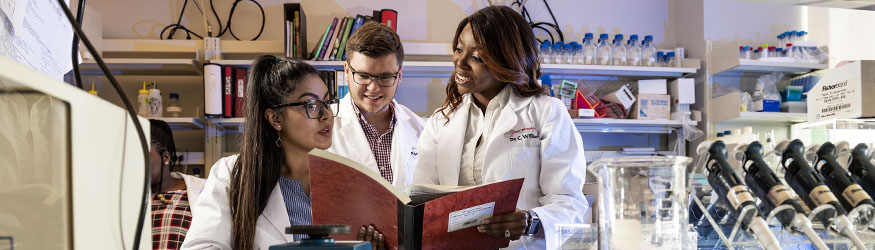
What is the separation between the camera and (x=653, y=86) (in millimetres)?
3807

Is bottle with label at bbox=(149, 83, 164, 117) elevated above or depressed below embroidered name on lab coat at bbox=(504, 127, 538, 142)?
above

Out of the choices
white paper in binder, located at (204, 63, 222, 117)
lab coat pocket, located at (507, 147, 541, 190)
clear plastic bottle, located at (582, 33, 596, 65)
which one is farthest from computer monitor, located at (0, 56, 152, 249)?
clear plastic bottle, located at (582, 33, 596, 65)

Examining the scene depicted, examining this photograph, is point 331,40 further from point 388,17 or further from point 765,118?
point 765,118

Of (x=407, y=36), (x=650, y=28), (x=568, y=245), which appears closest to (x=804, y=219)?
(x=568, y=245)

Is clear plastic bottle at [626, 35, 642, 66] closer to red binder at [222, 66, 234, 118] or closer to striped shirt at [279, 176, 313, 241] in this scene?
red binder at [222, 66, 234, 118]

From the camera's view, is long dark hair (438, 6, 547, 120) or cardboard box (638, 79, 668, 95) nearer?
long dark hair (438, 6, 547, 120)

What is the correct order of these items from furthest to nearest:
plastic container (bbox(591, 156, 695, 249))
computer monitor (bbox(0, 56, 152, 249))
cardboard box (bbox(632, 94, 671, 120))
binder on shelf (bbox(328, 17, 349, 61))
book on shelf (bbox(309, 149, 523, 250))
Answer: cardboard box (bbox(632, 94, 671, 120)), binder on shelf (bbox(328, 17, 349, 61)), book on shelf (bbox(309, 149, 523, 250)), plastic container (bbox(591, 156, 695, 249)), computer monitor (bbox(0, 56, 152, 249))

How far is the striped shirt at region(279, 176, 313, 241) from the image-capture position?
64.8 inches

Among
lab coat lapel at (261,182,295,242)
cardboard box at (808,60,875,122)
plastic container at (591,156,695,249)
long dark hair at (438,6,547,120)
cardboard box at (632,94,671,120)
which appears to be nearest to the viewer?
plastic container at (591,156,695,249)

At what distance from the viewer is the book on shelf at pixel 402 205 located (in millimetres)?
1214

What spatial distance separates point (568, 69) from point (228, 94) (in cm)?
183

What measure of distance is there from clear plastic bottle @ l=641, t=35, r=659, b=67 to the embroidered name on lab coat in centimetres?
226

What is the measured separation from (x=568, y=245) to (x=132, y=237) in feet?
2.15

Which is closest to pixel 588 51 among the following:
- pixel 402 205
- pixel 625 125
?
pixel 625 125
